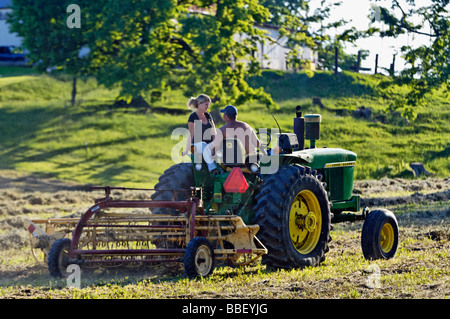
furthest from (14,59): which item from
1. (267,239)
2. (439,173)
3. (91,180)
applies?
(267,239)

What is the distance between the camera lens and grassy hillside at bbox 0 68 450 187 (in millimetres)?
29336

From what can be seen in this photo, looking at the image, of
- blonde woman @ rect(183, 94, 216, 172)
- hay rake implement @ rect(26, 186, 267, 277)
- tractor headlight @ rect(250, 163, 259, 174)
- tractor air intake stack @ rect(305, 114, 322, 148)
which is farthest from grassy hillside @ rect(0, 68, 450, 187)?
tractor headlight @ rect(250, 163, 259, 174)

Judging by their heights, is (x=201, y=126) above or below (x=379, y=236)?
above

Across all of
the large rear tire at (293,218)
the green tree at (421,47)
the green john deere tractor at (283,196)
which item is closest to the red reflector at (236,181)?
the green john deere tractor at (283,196)

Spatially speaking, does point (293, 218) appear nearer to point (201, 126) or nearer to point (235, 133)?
point (235, 133)

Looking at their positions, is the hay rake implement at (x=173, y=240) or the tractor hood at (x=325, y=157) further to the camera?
the tractor hood at (x=325, y=157)

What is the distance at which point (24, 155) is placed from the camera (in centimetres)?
3092

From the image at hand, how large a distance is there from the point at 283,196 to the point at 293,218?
68cm

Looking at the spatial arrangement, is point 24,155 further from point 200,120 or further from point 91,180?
point 200,120

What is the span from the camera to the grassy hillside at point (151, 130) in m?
29.3

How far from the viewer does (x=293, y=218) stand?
920 centimetres

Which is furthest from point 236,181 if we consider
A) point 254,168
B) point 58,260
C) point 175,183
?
point 58,260

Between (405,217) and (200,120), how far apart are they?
582cm

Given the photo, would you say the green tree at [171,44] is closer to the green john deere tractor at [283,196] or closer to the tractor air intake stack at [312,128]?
the tractor air intake stack at [312,128]
